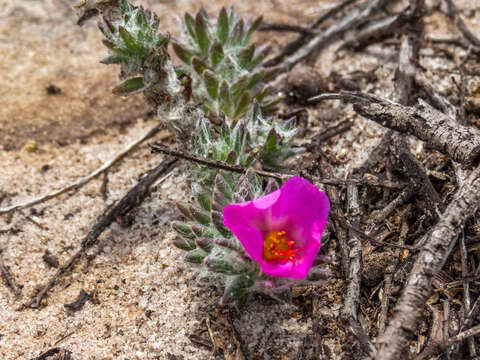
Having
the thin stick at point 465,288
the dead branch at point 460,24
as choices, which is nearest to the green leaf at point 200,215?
the thin stick at point 465,288

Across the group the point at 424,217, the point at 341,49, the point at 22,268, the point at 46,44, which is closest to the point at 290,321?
the point at 424,217

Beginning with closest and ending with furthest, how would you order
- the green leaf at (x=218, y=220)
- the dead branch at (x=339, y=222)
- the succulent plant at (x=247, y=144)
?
the green leaf at (x=218, y=220) < the dead branch at (x=339, y=222) < the succulent plant at (x=247, y=144)

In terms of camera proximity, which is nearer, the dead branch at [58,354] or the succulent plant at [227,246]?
the succulent plant at [227,246]

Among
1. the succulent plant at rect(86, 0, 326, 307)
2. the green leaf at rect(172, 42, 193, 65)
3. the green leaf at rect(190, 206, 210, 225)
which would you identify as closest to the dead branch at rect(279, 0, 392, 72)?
the succulent plant at rect(86, 0, 326, 307)

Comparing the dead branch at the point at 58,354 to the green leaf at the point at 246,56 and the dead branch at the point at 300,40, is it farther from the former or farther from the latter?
the dead branch at the point at 300,40

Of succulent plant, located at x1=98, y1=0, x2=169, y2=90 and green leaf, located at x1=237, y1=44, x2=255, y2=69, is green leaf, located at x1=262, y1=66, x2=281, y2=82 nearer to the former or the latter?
green leaf, located at x1=237, y1=44, x2=255, y2=69

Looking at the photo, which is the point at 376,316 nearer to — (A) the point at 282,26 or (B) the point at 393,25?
(B) the point at 393,25

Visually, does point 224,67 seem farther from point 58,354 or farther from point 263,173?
point 58,354
